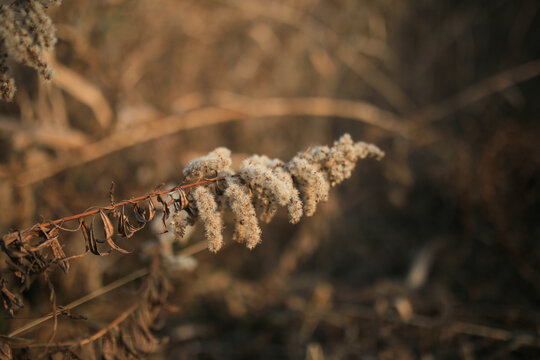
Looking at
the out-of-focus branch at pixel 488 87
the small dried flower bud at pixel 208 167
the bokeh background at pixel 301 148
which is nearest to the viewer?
the small dried flower bud at pixel 208 167

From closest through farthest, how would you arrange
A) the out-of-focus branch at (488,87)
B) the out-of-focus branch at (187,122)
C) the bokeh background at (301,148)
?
the bokeh background at (301,148) < the out-of-focus branch at (187,122) < the out-of-focus branch at (488,87)

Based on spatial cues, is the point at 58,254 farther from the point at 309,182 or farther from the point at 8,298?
the point at 309,182

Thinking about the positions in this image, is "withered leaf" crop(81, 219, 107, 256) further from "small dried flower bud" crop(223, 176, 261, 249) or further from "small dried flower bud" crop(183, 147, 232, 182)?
"small dried flower bud" crop(223, 176, 261, 249)

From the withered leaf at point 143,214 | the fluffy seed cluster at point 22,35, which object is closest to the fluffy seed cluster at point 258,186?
the withered leaf at point 143,214

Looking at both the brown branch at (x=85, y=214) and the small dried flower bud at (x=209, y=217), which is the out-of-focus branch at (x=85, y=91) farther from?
the small dried flower bud at (x=209, y=217)

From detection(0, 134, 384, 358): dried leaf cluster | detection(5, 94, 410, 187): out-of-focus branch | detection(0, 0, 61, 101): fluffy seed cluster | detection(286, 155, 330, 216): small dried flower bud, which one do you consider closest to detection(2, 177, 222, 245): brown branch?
detection(0, 134, 384, 358): dried leaf cluster

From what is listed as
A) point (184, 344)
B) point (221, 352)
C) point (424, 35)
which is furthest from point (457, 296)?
point (424, 35)
